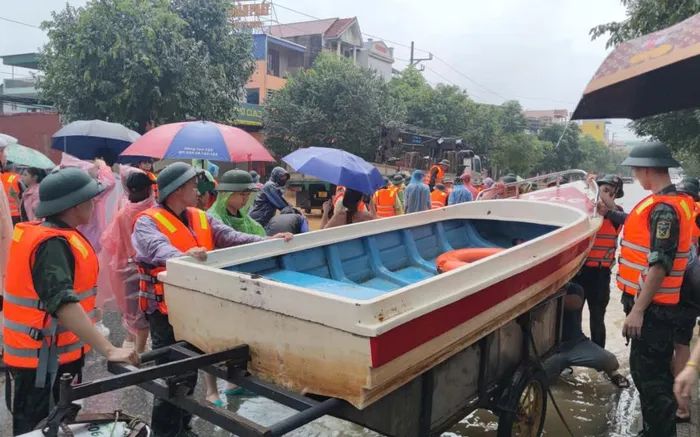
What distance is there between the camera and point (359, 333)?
1973mm

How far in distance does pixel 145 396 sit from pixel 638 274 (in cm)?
362

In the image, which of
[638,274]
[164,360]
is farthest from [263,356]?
[638,274]

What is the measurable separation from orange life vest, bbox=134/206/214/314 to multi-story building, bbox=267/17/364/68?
114 feet

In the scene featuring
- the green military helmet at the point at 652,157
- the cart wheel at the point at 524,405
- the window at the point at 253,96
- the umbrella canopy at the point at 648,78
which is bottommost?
the cart wheel at the point at 524,405

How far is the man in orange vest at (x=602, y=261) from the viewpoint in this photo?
4777 millimetres

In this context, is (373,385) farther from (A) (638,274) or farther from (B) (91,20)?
(B) (91,20)

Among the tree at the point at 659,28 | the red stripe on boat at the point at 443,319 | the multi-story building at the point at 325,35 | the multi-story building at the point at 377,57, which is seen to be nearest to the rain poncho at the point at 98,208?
the red stripe on boat at the point at 443,319

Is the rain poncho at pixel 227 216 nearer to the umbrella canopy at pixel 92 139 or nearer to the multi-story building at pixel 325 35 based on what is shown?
the umbrella canopy at pixel 92 139

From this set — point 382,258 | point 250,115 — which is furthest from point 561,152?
point 382,258

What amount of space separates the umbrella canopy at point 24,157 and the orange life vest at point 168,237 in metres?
2.97

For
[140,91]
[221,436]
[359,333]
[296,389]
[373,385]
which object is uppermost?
[140,91]

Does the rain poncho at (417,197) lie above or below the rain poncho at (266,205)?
below

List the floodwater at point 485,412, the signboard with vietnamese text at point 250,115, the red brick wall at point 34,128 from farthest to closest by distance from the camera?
the signboard with vietnamese text at point 250,115 < the red brick wall at point 34,128 < the floodwater at point 485,412

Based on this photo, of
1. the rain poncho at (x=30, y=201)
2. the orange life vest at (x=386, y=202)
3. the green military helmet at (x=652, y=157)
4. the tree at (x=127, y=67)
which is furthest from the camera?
the tree at (x=127, y=67)
